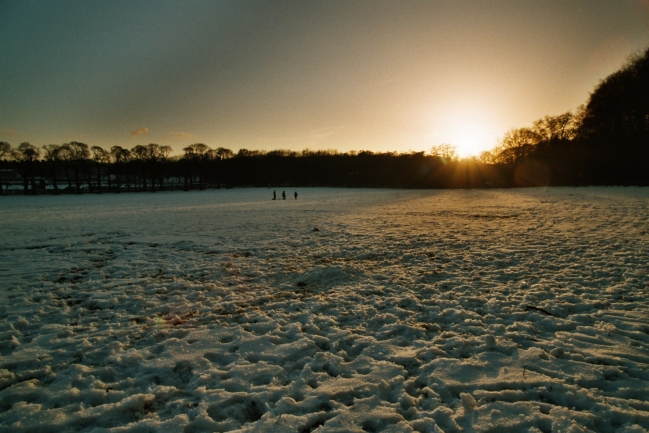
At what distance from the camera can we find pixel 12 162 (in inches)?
2532

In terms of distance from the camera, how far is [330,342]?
444 centimetres

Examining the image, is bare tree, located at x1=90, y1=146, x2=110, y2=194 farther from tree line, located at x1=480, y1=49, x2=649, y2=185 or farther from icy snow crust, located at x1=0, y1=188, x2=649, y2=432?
tree line, located at x1=480, y1=49, x2=649, y2=185

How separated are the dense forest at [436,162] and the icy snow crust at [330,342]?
46.1m

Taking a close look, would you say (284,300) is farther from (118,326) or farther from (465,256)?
(465,256)

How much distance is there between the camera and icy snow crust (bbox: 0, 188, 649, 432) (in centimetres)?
305

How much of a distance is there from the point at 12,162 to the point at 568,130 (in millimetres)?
120175

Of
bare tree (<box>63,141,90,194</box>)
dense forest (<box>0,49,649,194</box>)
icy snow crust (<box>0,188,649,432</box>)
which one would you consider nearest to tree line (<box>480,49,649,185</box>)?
dense forest (<box>0,49,649,194</box>)

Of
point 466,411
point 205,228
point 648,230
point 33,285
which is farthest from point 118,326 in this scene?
point 648,230

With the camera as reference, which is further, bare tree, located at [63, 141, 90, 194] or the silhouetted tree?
the silhouetted tree

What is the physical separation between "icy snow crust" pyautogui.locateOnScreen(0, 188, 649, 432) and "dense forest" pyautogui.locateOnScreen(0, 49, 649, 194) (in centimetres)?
4612

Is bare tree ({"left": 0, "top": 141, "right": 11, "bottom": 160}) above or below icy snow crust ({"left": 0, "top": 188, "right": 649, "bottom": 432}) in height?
above

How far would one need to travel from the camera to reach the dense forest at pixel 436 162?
140ft

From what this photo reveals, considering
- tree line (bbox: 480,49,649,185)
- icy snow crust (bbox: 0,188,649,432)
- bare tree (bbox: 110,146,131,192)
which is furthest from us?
bare tree (bbox: 110,146,131,192)

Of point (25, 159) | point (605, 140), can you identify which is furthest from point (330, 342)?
point (25, 159)
